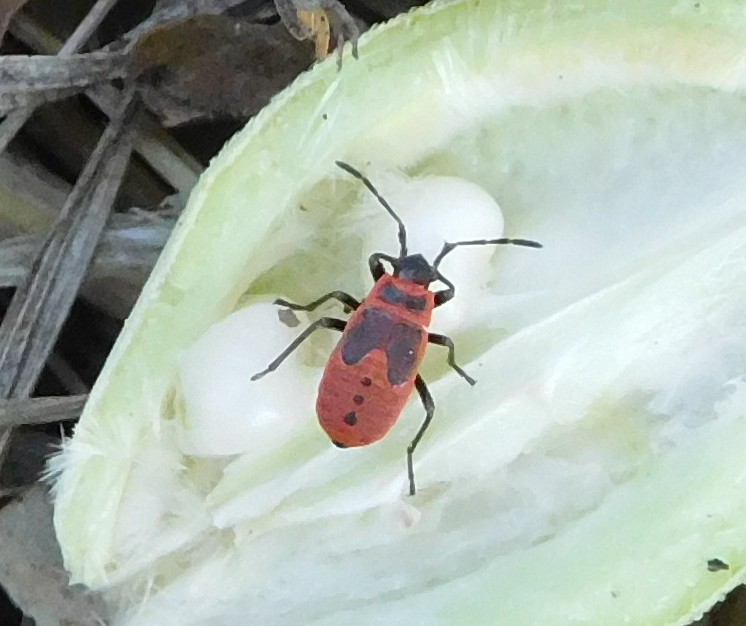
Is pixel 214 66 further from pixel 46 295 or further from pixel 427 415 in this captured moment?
pixel 427 415

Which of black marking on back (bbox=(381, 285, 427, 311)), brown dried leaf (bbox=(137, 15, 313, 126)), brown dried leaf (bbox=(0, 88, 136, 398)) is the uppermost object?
brown dried leaf (bbox=(137, 15, 313, 126))

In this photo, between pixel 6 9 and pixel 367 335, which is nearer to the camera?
pixel 367 335

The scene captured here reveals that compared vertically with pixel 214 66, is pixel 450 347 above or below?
below

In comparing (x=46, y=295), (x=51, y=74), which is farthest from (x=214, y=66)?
(x=46, y=295)

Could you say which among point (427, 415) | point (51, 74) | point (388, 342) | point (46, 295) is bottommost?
point (427, 415)

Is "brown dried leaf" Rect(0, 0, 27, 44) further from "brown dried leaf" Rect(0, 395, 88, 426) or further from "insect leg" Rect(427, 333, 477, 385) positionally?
"insect leg" Rect(427, 333, 477, 385)

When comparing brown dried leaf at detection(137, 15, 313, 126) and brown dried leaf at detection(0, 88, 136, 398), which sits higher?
brown dried leaf at detection(137, 15, 313, 126)

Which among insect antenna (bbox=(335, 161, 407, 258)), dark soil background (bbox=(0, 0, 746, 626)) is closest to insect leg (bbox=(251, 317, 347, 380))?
insect antenna (bbox=(335, 161, 407, 258))
